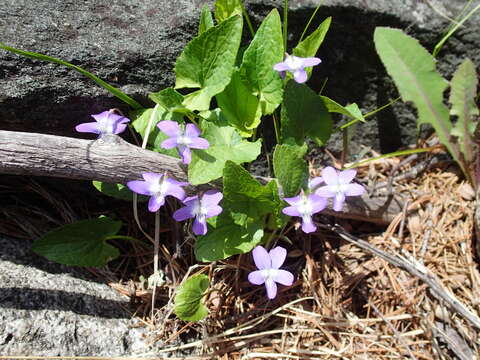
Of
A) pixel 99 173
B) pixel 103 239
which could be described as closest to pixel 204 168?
pixel 99 173

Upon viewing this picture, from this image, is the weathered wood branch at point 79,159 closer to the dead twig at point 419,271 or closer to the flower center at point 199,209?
the flower center at point 199,209

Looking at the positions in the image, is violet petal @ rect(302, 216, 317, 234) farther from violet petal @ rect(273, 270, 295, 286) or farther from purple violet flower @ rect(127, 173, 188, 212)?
purple violet flower @ rect(127, 173, 188, 212)

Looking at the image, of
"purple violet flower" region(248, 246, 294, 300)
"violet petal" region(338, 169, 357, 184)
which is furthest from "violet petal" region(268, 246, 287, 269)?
"violet petal" region(338, 169, 357, 184)

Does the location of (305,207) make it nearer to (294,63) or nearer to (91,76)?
(294,63)

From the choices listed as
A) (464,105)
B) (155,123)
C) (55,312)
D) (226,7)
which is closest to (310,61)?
(226,7)

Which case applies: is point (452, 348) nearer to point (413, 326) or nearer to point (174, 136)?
point (413, 326)
